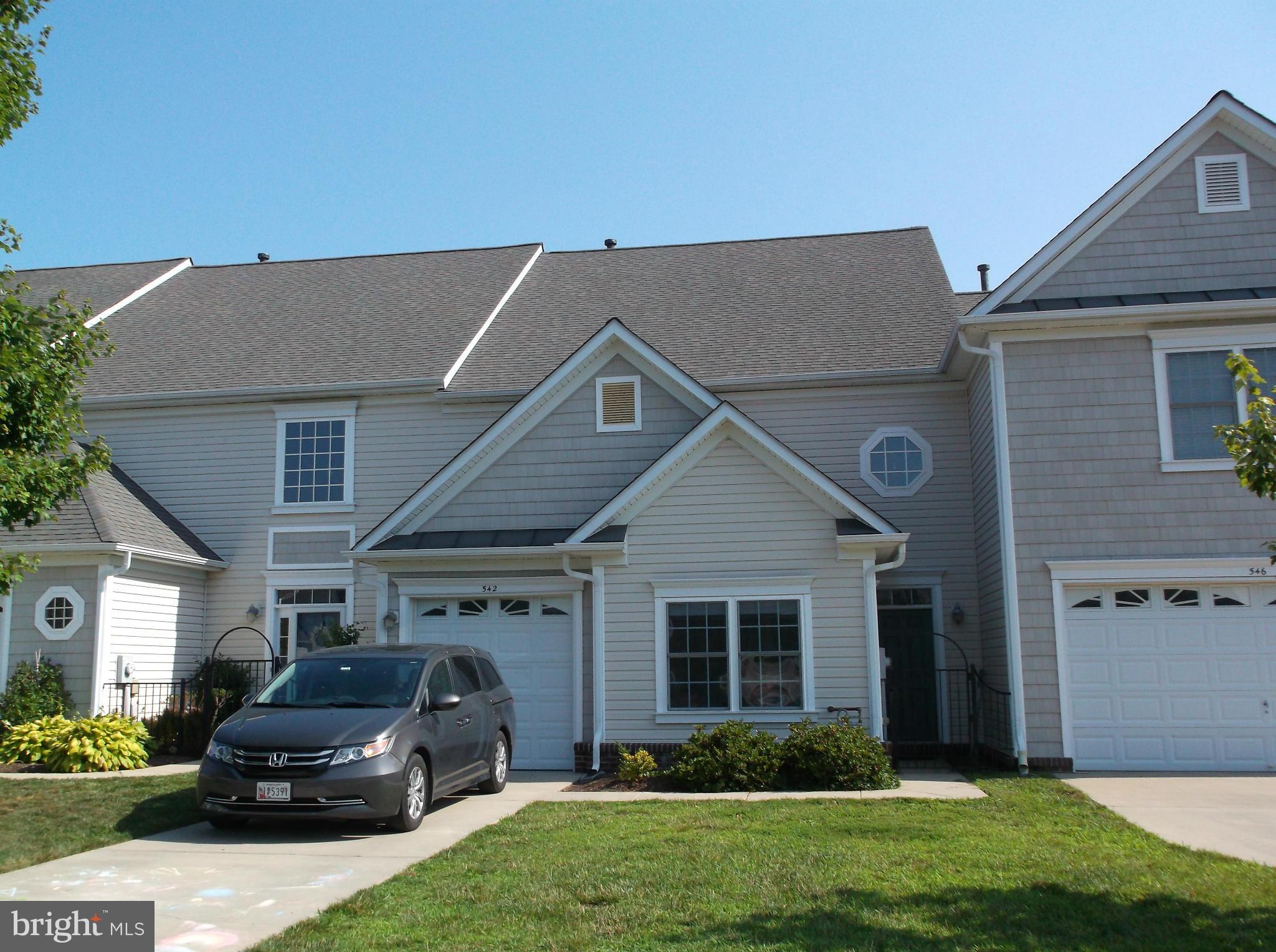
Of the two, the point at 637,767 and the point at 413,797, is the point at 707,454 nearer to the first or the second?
the point at 637,767

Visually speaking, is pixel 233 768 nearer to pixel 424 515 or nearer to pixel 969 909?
pixel 969 909

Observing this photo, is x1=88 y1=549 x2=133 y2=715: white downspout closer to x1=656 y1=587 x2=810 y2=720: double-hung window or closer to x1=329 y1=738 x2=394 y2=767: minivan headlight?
x1=656 y1=587 x2=810 y2=720: double-hung window

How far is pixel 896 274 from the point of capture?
2072 centimetres

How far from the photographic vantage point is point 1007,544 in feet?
46.4

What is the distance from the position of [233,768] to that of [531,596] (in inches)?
269

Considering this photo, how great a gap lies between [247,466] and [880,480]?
1071 centimetres

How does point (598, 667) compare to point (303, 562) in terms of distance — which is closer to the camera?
point (598, 667)

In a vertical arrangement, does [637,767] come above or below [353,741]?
below

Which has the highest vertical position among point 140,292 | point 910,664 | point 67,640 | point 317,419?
point 140,292

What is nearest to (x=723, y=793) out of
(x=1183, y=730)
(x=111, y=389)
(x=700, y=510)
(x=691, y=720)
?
(x=691, y=720)

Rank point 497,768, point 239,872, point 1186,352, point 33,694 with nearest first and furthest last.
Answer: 1. point 239,872
2. point 497,768
3. point 1186,352
4. point 33,694

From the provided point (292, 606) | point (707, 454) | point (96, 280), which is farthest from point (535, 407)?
point (96, 280)

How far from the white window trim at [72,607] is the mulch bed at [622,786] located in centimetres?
807

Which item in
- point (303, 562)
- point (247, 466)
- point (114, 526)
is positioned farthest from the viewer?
point (247, 466)
